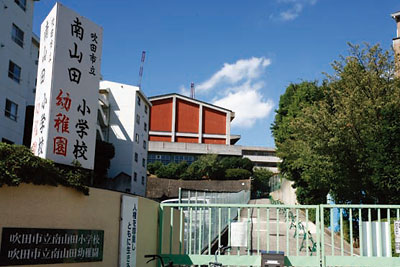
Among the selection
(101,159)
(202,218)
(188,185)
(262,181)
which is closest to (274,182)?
(262,181)

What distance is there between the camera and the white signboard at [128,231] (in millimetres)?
7719

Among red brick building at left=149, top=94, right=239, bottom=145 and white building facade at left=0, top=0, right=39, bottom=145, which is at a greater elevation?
red brick building at left=149, top=94, right=239, bottom=145

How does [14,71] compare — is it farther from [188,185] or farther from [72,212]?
[188,185]

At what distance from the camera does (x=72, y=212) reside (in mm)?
6500

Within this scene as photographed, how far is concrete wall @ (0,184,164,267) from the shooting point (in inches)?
218

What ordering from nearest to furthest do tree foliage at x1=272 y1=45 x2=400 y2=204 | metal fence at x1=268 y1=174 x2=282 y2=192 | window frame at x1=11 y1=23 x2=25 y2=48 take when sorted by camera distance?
1. tree foliage at x1=272 y1=45 x2=400 y2=204
2. window frame at x1=11 y1=23 x2=25 y2=48
3. metal fence at x1=268 y1=174 x2=282 y2=192

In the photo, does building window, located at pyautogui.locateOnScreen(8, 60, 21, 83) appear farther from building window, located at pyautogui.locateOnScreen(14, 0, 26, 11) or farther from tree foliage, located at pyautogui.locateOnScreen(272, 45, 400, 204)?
tree foliage, located at pyautogui.locateOnScreen(272, 45, 400, 204)

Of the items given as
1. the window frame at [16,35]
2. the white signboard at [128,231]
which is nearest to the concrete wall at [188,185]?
the window frame at [16,35]

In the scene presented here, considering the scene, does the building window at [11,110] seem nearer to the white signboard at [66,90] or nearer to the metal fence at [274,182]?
the white signboard at [66,90]

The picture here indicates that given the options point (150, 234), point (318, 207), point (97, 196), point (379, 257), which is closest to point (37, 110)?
point (97, 196)

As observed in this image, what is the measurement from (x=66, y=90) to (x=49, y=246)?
102 inches

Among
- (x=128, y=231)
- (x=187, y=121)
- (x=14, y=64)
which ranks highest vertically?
(x=187, y=121)

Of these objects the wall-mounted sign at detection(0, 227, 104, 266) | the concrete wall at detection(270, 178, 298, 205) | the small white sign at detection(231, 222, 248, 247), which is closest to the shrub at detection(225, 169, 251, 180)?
the concrete wall at detection(270, 178, 298, 205)

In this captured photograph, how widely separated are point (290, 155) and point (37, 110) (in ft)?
85.3
